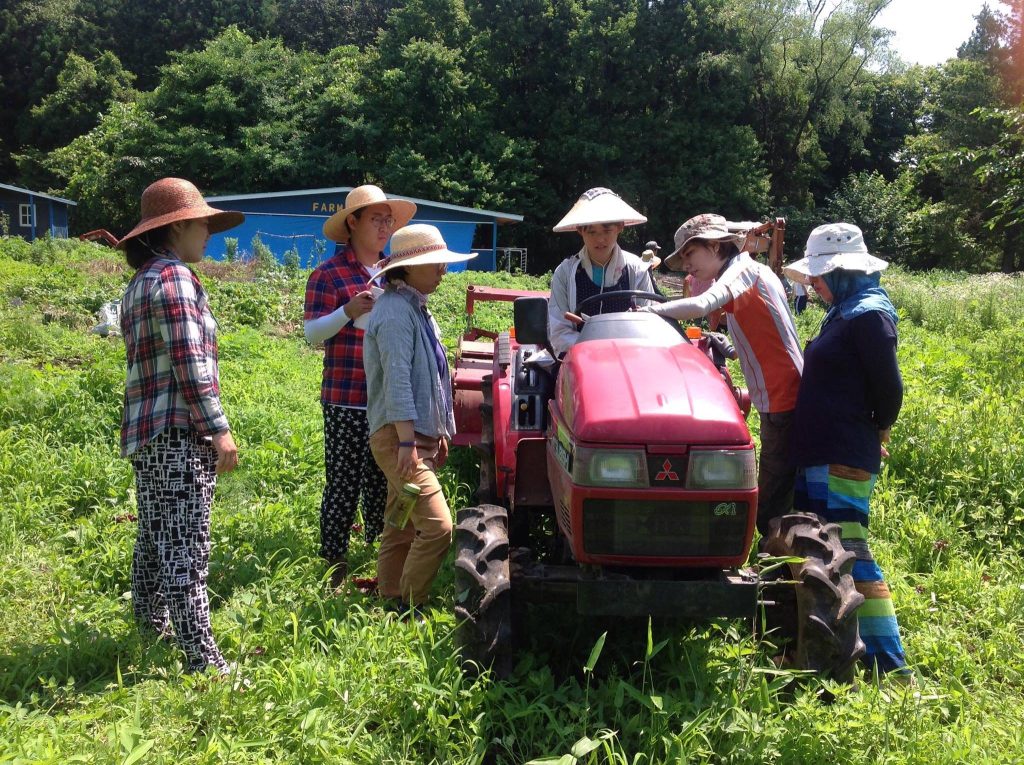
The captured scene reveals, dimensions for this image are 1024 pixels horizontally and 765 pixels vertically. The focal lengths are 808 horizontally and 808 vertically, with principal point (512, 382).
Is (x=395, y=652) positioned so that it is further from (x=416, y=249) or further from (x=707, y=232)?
(x=707, y=232)

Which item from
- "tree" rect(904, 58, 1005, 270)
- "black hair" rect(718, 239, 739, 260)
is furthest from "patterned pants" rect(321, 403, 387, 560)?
"tree" rect(904, 58, 1005, 270)

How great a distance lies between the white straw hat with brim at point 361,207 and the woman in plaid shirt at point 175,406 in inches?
36.2

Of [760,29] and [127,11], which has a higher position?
[127,11]

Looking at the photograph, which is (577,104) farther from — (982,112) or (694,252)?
(694,252)

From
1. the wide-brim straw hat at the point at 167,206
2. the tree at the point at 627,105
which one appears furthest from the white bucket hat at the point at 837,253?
the tree at the point at 627,105

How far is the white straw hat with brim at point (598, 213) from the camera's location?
4.05 metres

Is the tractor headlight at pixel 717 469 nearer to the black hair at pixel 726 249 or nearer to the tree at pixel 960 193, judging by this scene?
the black hair at pixel 726 249

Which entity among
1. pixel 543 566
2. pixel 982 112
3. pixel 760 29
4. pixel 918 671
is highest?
pixel 760 29

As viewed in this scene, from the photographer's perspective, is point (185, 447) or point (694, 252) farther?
→ point (694, 252)

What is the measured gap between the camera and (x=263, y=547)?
4.44m

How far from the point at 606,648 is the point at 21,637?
2551mm

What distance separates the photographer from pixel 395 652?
11.0 feet

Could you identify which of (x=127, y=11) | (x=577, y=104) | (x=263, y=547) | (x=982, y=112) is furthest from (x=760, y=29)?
(x=263, y=547)

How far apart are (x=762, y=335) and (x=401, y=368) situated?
1.77 meters
